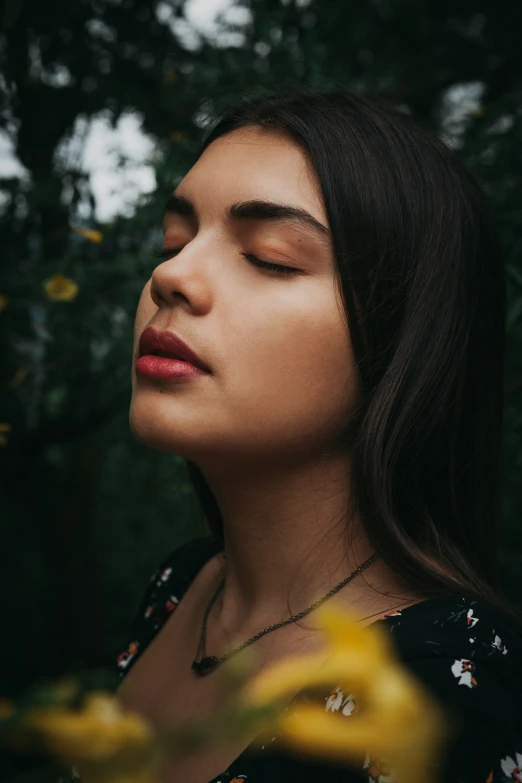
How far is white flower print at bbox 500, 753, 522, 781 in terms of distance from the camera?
0.81 metres

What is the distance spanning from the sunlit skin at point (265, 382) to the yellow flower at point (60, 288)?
0.61m

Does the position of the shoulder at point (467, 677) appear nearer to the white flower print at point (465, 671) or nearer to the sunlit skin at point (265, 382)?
the white flower print at point (465, 671)

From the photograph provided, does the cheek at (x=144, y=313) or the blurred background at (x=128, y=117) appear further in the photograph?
the blurred background at (x=128, y=117)

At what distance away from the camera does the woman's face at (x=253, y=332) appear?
101 centimetres

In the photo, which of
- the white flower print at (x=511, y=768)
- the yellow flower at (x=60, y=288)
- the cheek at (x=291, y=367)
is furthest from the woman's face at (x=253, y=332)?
the yellow flower at (x=60, y=288)

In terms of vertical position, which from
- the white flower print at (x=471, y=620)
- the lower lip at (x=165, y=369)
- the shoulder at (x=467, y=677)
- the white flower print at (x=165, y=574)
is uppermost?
the lower lip at (x=165, y=369)

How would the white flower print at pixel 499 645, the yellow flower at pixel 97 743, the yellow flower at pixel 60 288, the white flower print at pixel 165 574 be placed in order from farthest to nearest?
1. the yellow flower at pixel 60 288
2. the white flower print at pixel 165 574
3. the white flower print at pixel 499 645
4. the yellow flower at pixel 97 743

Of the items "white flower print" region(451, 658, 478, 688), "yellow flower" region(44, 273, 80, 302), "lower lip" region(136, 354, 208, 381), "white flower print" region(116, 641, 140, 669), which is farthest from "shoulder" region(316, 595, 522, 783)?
"yellow flower" region(44, 273, 80, 302)

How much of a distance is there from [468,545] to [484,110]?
1092 mm

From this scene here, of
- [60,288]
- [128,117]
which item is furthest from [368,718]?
[128,117]

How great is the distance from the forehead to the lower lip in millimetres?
245

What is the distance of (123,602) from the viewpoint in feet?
9.94

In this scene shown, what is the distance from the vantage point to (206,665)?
120 cm

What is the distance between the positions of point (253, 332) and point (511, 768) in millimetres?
606
